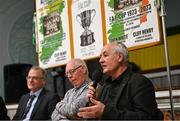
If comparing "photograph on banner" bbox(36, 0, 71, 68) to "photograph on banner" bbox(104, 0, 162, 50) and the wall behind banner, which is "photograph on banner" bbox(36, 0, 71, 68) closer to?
"photograph on banner" bbox(104, 0, 162, 50)

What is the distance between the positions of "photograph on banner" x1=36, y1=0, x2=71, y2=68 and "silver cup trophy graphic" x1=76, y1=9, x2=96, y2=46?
0.80 ft

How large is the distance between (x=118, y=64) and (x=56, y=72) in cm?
195

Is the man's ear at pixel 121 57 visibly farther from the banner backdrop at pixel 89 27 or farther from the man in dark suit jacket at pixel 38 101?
the man in dark suit jacket at pixel 38 101

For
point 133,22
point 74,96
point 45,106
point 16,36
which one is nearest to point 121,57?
point 133,22

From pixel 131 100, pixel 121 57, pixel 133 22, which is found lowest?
pixel 131 100

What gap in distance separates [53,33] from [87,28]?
0.66 m

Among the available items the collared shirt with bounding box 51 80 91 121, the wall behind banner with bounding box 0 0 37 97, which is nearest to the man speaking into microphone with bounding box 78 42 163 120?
the collared shirt with bounding box 51 80 91 121

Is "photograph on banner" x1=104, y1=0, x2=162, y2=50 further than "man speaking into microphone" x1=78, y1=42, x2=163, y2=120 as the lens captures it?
Yes

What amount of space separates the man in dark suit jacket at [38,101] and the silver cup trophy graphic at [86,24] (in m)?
0.62

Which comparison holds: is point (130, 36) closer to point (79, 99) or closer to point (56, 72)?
point (79, 99)

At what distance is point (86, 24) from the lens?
3.48m

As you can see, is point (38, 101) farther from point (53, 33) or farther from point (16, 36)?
point (16, 36)

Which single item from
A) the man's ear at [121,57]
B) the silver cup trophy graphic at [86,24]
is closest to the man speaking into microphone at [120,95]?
the man's ear at [121,57]

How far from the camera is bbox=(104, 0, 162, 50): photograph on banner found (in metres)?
2.76
